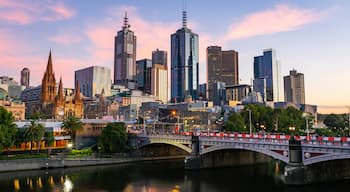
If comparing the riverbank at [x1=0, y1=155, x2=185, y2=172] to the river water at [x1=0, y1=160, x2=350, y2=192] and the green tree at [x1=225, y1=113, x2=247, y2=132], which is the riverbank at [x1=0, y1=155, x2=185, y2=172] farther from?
the green tree at [x1=225, y1=113, x2=247, y2=132]

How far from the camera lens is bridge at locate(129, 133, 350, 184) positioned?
5309 centimetres

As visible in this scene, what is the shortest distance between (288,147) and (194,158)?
89.5ft

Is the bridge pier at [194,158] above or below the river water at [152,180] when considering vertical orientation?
above

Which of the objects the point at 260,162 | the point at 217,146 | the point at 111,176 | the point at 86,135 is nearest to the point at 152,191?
the point at 111,176

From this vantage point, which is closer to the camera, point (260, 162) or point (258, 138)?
point (258, 138)

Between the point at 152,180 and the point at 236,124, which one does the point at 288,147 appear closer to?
the point at 152,180

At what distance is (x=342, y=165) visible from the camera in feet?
215

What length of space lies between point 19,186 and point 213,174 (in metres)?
40.4

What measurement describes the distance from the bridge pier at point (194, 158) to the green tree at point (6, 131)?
4309 cm

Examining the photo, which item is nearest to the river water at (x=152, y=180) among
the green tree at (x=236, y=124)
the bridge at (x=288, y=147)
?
the bridge at (x=288, y=147)

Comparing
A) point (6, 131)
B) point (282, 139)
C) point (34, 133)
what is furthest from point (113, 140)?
point (282, 139)

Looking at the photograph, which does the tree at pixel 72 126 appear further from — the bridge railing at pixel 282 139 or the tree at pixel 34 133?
the bridge railing at pixel 282 139

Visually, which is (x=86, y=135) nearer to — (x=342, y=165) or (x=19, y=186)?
(x=19, y=186)

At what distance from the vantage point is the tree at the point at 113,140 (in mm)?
97688
